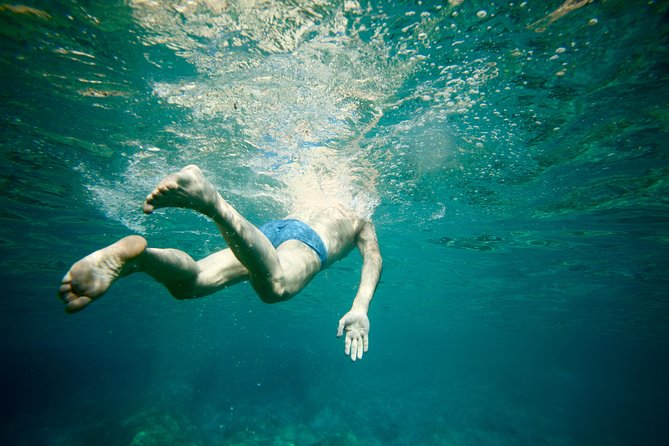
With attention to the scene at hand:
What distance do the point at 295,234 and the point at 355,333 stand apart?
1797 mm

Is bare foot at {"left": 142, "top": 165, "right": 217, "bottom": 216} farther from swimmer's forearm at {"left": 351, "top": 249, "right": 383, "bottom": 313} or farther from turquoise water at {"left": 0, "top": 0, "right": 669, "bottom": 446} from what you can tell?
turquoise water at {"left": 0, "top": 0, "right": 669, "bottom": 446}

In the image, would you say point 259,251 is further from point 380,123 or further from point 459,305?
point 459,305

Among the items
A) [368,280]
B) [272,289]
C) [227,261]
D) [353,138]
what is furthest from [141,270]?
[353,138]

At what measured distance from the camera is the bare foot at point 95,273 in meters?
2.30

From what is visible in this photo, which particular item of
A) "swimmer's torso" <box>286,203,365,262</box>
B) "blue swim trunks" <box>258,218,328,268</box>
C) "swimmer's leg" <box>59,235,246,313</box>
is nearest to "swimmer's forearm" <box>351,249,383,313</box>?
"swimmer's torso" <box>286,203,365,262</box>

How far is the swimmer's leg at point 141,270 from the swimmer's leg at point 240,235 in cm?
50

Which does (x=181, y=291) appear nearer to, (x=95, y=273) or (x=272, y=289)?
(x=272, y=289)

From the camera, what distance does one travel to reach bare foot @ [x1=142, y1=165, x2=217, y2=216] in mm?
2406

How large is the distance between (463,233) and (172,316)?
42.0m

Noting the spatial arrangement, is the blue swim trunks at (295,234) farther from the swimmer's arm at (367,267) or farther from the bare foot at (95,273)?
the bare foot at (95,273)

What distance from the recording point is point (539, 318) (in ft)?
123

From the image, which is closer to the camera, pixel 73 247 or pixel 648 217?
pixel 648 217

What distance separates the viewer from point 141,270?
10.2 feet

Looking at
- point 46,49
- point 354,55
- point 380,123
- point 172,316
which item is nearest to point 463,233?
point 380,123
